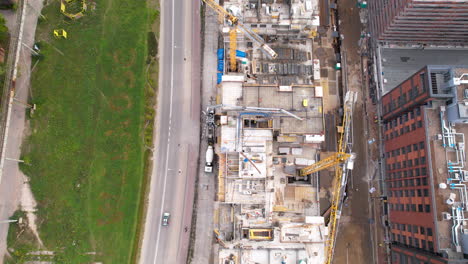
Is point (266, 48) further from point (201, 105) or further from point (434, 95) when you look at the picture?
point (434, 95)

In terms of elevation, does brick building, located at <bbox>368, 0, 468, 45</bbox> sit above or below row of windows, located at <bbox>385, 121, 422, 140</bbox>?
above

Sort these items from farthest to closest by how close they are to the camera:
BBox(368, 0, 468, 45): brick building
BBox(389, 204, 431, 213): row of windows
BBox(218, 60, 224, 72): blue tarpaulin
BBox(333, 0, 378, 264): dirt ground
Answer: BBox(218, 60, 224, 72): blue tarpaulin, BBox(333, 0, 378, 264): dirt ground, BBox(368, 0, 468, 45): brick building, BBox(389, 204, 431, 213): row of windows

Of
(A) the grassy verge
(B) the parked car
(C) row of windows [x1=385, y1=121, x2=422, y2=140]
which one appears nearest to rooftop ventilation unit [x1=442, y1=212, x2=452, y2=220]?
(C) row of windows [x1=385, y1=121, x2=422, y2=140]

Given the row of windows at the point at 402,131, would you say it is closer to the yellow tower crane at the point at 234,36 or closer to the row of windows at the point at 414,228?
the row of windows at the point at 414,228

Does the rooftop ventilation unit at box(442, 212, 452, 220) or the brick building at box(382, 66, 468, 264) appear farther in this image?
the brick building at box(382, 66, 468, 264)

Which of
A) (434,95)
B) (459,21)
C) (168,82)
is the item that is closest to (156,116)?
(168,82)

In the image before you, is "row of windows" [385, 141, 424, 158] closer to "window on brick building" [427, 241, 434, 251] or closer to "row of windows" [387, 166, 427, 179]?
"row of windows" [387, 166, 427, 179]

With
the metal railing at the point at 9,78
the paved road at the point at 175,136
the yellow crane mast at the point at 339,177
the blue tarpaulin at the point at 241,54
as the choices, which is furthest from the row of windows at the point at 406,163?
the metal railing at the point at 9,78

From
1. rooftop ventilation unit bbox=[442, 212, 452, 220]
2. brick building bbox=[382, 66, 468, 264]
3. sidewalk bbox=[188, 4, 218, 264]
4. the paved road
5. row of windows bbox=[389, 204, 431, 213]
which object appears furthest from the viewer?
sidewalk bbox=[188, 4, 218, 264]

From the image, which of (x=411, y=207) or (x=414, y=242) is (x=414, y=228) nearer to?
(x=414, y=242)
